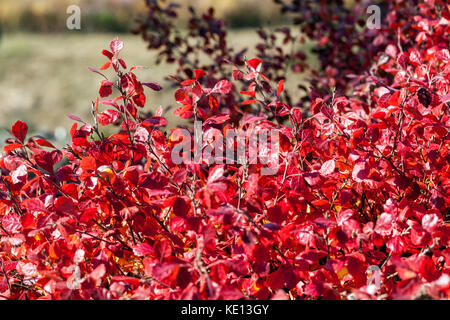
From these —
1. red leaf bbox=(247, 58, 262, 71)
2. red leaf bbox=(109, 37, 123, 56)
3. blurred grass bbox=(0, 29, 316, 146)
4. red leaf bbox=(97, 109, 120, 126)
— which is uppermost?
red leaf bbox=(109, 37, 123, 56)

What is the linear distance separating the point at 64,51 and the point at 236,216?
1079 cm

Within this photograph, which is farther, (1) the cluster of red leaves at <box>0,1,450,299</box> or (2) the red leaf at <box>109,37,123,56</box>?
(2) the red leaf at <box>109,37,123,56</box>

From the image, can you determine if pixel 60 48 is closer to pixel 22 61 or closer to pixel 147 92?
pixel 22 61

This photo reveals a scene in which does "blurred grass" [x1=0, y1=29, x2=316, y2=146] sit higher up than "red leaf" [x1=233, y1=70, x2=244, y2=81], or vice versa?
"red leaf" [x1=233, y1=70, x2=244, y2=81]

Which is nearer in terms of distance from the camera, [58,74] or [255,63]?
[255,63]

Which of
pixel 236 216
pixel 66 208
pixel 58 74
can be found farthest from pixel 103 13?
pixel 236 216

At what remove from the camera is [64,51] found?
1084 cm

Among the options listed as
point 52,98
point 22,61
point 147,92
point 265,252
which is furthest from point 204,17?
point 22,61

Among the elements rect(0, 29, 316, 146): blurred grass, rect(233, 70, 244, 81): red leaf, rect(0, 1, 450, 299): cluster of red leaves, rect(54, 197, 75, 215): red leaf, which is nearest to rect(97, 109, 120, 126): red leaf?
rect(0, 1, 450, 299): cluster of red leaves

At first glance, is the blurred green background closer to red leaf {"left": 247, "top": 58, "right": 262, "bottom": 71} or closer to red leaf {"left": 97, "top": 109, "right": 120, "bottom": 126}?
red leaf {"left": 97, "top": 109, "right": 120, "bottom": 126}

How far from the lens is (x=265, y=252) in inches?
52.7

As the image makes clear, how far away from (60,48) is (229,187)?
428 inches

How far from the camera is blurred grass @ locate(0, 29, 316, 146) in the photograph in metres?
7.87

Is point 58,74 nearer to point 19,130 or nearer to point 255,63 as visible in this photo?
point 19,130
